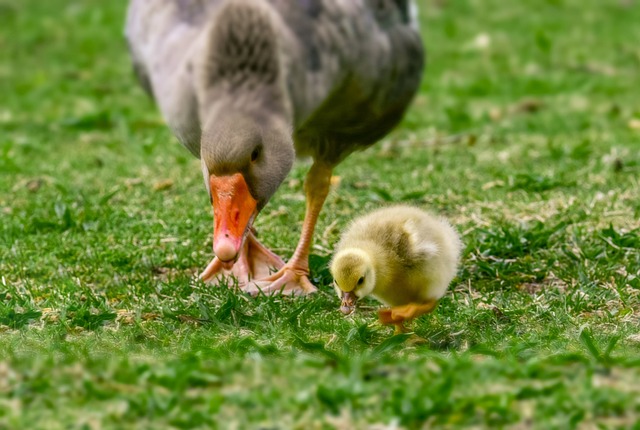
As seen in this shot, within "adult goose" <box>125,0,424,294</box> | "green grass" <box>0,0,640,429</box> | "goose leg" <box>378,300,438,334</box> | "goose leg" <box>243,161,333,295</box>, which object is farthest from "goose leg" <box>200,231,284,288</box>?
"goose leg" <box>378,300,438,334</box>

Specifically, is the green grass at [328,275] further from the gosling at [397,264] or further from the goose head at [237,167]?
the goose head at [237,167]

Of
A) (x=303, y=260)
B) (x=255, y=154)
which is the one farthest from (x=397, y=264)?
(x=303, y=260)

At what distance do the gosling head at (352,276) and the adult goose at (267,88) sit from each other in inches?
17.8

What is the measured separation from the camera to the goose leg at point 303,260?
19.2ft

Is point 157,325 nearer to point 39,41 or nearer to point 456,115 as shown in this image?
point 456,115

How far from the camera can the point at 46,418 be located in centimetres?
334

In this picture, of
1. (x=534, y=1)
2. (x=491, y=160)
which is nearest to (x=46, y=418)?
(x=491, y=160)

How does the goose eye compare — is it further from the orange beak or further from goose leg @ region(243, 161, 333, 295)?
goose leg @ region(243, 161, 333, 295)

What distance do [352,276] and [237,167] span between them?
0.70 metres

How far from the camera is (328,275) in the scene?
6.09 m

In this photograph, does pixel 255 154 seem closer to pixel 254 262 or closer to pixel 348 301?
pixel 348 301

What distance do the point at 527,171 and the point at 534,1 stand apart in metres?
8.43

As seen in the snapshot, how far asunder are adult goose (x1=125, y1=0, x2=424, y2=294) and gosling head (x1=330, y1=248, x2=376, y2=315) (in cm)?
45

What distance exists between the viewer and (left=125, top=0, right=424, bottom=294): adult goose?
4.80 m
